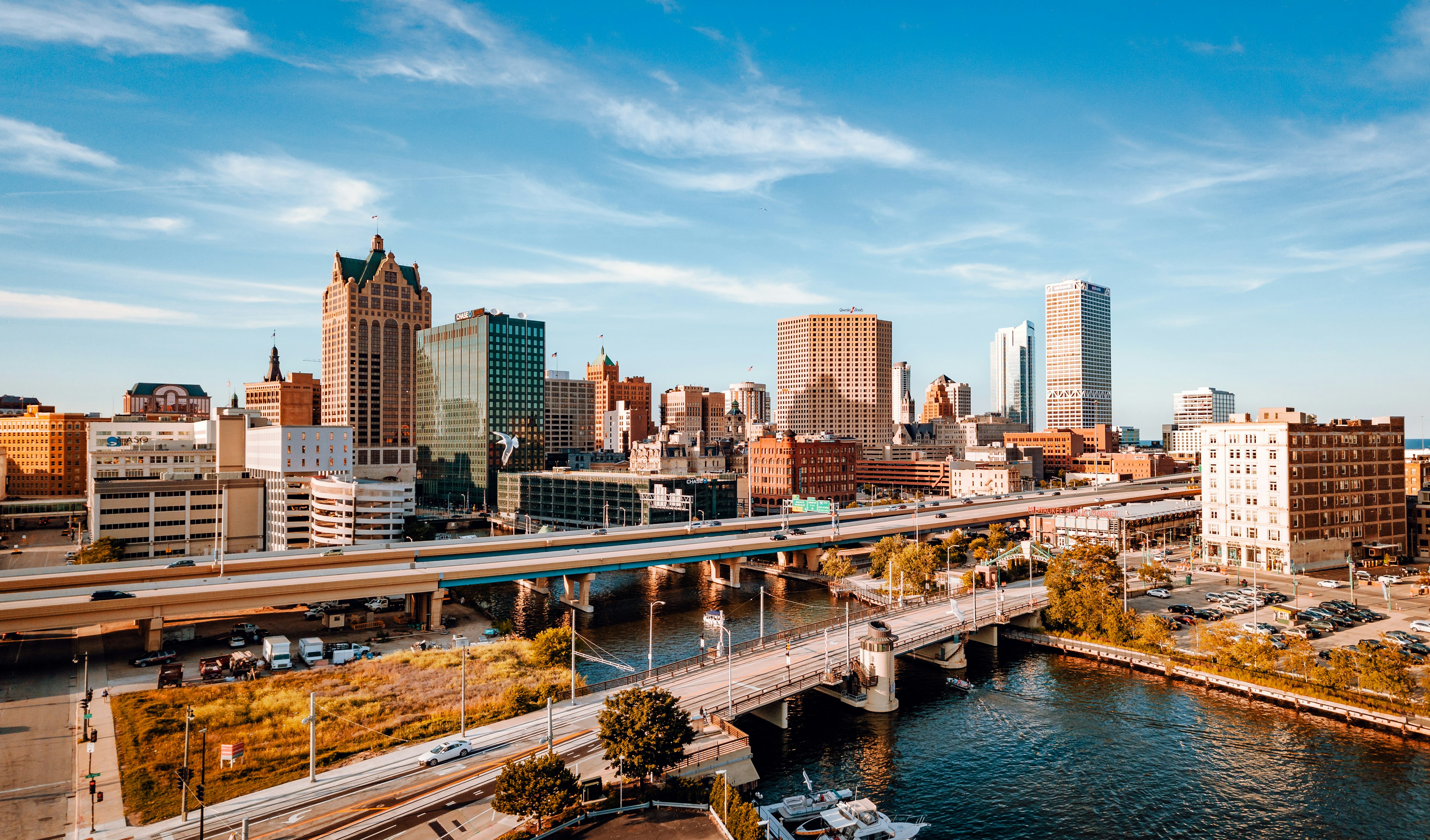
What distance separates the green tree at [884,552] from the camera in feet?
377

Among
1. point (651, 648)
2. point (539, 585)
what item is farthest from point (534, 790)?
point (539, 585)

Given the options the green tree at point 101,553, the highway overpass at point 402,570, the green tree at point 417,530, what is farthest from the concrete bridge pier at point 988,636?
the green tree at point 101,553

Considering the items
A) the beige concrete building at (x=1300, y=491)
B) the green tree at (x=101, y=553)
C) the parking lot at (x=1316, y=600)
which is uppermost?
the beige concrete building at (x=1300, y=491)

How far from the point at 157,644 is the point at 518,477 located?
385 feet

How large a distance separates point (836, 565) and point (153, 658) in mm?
83889

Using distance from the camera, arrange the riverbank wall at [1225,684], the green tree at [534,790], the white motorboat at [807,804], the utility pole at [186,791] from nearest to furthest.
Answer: the green tree at [534,790] < the utility pole at [186,791] < the white motorboat at [807,804] < the riverbank wall at [1225,684]

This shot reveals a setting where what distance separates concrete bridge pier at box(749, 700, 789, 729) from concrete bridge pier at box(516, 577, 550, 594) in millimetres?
60964

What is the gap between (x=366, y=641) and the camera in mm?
85938

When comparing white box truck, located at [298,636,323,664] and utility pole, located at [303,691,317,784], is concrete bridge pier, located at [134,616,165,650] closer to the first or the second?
white box truck, located at [298,636,323,664]

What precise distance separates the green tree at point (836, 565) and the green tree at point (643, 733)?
248 ft

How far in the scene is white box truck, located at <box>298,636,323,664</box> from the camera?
77.6m

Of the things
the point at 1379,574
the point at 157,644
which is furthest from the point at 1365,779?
the point at 157,644

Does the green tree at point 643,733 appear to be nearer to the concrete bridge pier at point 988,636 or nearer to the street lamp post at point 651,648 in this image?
the street lamp post at point 651,648

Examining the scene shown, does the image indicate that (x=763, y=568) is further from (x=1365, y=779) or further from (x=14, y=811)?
(x=14, y=811)
